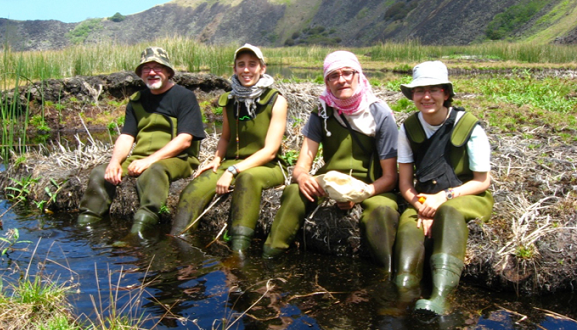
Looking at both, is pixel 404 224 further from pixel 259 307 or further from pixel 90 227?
pixel 90 227

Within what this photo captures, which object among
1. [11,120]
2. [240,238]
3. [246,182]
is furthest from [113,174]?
[11,120]

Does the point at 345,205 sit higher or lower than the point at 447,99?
lower

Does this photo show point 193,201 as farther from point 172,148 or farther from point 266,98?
point 266,98

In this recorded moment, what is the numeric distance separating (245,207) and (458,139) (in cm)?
198

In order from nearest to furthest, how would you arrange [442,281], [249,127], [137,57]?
[442,281] → [249,127] → [137,57]

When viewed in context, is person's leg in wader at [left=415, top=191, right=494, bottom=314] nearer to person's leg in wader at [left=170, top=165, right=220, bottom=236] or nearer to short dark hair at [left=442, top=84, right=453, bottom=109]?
short dark hair at [left=442, top=84, right=453, bottom=109]

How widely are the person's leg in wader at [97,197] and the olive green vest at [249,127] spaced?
150 cm

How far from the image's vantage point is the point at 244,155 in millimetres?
5473

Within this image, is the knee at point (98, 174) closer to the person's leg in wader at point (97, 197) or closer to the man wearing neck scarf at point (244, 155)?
the person's leg in wader at point (97, 197)

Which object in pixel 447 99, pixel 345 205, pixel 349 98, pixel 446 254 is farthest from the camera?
pixel 345 205

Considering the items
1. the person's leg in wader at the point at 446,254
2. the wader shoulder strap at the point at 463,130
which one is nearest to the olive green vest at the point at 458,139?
the wader shoulder strap at the point at 463,130

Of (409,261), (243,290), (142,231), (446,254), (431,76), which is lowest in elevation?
(243,290)

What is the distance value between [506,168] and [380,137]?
181cm

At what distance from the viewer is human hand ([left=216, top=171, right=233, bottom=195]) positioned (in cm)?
511
